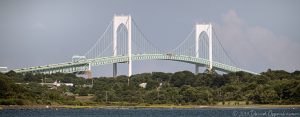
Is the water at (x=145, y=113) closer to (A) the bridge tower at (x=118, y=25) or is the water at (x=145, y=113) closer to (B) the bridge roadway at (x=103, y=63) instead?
(B) the bridge roadway at (x=103, y=63)

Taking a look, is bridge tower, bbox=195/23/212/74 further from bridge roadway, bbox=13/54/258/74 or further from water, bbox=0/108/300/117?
water, bbox=0/108/300/117

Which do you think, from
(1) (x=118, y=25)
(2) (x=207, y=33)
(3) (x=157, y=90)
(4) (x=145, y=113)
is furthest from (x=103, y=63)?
(4) (x=145, y=113)

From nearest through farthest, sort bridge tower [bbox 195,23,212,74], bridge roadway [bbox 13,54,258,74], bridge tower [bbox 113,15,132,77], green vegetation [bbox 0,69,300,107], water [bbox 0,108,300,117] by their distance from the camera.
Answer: water [bbox 0,108,300,117] → green vegetation [bbox 0,69,300,107] → bridge roadway [bbox 13,54,258,74] → bridge tower [bbox 113,15,132,77] → bridge tower [bbox 195,23,212,74]

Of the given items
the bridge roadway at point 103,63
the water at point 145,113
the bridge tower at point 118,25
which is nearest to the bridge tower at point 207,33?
the bridge roadway at point 103,63

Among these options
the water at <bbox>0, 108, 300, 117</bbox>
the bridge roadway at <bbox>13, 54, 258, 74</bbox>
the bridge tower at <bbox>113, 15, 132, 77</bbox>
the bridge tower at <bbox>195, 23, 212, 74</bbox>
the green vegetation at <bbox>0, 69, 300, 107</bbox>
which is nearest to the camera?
the water at <bbox>0, 108, 300, 117</bbox>

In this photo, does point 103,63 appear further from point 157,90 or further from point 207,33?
point 207,33

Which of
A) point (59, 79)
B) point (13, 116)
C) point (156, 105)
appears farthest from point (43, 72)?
point (13, 116)

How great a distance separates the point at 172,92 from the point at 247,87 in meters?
6.77

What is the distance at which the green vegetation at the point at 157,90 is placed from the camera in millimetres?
105125

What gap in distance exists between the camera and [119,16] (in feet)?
420

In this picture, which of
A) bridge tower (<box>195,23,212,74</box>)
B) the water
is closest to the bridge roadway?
bridge tower (<box>195,23,212,74</box>)

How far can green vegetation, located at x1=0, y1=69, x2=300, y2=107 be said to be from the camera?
345ft

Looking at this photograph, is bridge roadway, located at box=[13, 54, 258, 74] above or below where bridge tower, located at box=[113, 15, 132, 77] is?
below

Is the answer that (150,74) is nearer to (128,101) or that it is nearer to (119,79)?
(119,79)
